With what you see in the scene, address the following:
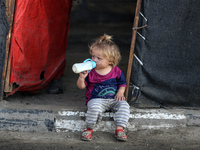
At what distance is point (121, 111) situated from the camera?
11.3 ft

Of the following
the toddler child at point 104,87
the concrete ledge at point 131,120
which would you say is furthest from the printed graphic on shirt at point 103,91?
the concrete ledge at point 131,120

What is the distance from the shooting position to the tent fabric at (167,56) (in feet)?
11.7

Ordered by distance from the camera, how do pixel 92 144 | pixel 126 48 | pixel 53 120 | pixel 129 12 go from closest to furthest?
pixel 92 144 < pixel 53 120 < pixel 126 48 < pixel 129 12

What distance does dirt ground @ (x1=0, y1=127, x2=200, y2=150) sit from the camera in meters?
3.29

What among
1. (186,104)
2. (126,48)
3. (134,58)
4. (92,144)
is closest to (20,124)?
(92,144)

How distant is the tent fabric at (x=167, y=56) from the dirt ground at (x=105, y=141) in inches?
14.8

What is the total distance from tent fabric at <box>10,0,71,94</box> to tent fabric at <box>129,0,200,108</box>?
3.94ft

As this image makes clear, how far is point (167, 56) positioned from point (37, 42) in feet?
5.27

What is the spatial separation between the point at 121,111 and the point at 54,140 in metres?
0.79

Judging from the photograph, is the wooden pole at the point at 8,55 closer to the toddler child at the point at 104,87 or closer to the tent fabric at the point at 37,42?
the tent fabric at the point at 37,42

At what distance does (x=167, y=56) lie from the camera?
368 cm

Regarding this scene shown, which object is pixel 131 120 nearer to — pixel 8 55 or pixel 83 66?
pixel 83 66

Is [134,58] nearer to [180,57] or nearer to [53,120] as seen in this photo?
[180,57]

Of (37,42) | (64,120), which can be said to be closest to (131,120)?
(64,120)
